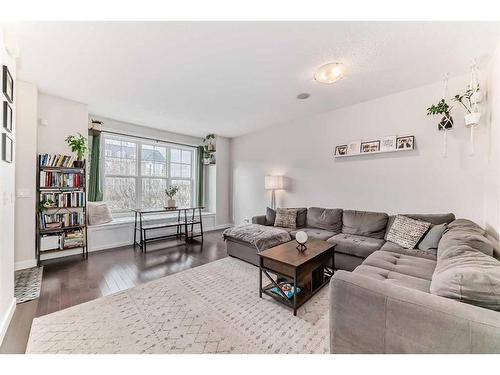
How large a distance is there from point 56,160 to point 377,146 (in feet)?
16.4

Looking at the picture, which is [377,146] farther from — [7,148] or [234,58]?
[7,148]

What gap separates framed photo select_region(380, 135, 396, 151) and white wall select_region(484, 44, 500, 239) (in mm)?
968

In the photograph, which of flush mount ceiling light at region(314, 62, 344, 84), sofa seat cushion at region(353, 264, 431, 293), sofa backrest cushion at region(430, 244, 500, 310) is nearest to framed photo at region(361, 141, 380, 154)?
flush mount ceiling light at region(314, 62, 344, 84)

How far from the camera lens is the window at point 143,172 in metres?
4.38

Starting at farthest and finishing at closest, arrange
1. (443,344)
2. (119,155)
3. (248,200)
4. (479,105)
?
1. (248,200)
2. (119,155)
3. (479,105)
4. (443,344)

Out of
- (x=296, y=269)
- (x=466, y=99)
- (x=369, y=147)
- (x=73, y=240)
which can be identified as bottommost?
(x=73, y=240)

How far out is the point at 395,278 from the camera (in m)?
1.68

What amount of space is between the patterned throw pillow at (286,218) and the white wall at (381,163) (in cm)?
54

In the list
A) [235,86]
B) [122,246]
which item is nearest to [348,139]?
[235,86]

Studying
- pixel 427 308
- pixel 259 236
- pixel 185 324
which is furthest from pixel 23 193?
pixel 427 308

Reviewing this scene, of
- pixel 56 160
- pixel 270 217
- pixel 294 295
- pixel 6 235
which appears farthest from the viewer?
pixel 270 217
